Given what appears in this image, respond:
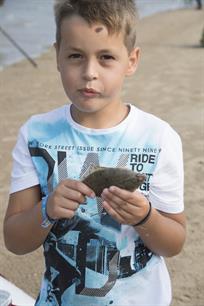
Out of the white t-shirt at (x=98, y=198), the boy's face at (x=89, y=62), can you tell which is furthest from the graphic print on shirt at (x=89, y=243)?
the boy's face at (x=89, y=62)

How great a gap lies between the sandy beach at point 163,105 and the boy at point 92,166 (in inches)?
85.1

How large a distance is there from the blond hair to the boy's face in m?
0.02

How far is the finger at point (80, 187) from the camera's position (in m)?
1.97

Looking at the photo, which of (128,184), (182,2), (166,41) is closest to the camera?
(128,184)

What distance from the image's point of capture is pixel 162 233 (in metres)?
2.14

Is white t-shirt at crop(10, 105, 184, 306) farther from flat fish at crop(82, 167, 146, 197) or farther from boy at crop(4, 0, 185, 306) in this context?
flat fish at crop(82, 167, 146, 197)

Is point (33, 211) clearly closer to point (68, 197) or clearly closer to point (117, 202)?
point (68, 197)

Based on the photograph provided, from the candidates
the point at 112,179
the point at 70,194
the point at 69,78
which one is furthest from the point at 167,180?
the point at 69,78

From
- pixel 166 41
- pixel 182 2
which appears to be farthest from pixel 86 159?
pixel 182 2

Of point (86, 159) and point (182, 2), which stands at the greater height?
point (86, 159)

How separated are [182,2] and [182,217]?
30585 mm

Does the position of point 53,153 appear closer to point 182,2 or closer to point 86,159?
point 86,159

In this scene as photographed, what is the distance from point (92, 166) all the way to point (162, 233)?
0.34m

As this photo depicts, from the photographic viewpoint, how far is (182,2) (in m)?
31.5
